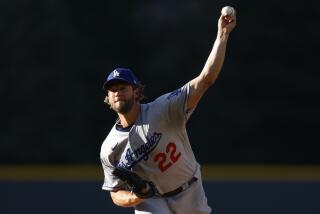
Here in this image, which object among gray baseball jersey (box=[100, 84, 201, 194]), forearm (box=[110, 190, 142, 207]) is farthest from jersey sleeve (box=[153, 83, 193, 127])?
forearm (box=[110, 190, 142, 207])

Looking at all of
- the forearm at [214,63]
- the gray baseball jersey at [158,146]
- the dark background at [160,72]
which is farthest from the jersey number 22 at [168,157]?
the dark background at [160,72]

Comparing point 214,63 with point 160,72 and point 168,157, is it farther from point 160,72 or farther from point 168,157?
point 160,72

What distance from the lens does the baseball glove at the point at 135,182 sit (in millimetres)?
6145

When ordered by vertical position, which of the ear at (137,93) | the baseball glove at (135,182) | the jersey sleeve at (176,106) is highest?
the ear at (137,93)

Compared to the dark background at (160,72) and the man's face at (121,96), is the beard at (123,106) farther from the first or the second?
the dark background at (160,72)

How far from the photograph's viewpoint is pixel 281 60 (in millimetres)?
14484

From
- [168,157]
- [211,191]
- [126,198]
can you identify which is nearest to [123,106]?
[168,157]

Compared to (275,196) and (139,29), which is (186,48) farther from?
(275,196)

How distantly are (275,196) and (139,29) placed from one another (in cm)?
647

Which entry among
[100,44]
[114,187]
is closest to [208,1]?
[100,44]

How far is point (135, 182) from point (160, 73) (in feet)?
27.3

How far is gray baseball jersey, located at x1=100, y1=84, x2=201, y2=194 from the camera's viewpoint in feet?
20.9

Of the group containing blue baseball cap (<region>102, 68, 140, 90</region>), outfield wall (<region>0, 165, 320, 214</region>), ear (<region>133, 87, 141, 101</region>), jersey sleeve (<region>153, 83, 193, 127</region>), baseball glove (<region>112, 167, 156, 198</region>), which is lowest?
outfield wall (<region>0, 165, 320, 214</region>)

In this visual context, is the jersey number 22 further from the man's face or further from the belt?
the man's face
